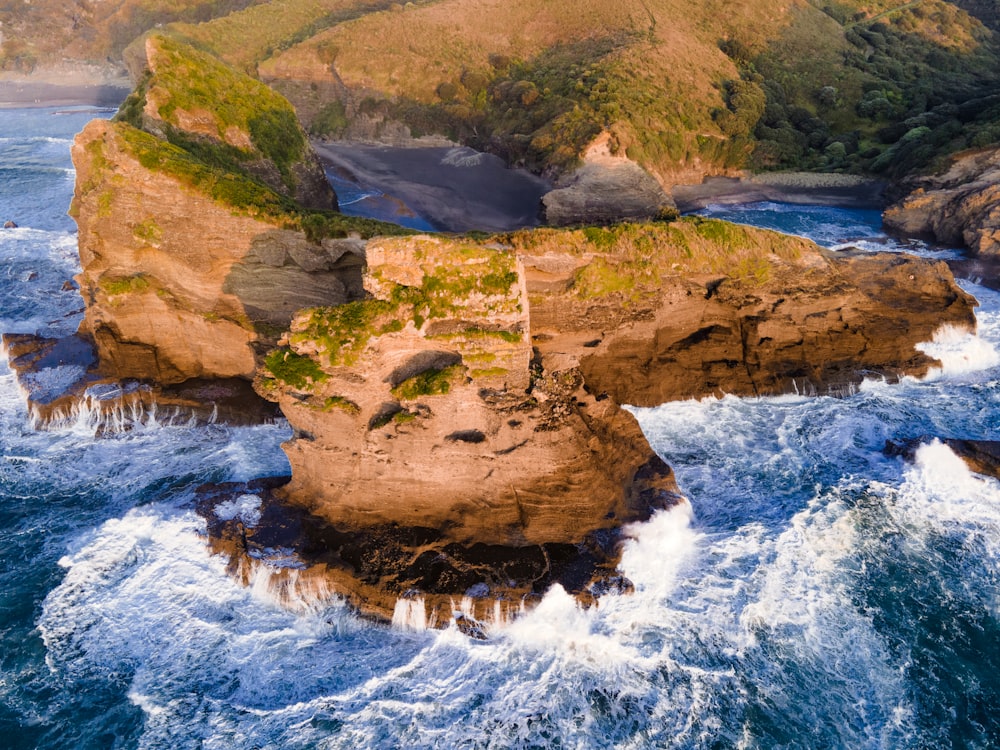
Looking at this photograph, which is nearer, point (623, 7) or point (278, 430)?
point (278, 430)

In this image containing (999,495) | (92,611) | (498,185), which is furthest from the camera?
(498,185)

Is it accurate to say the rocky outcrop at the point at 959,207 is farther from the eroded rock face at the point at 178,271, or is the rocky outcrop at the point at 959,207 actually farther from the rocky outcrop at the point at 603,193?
the eroded rock face at the point at 178,271

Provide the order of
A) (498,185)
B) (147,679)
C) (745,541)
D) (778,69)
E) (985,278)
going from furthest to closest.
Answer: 1. (778,69)
2. (498,185)
3. (985,278)
4. (745,541)
5. (147,679)

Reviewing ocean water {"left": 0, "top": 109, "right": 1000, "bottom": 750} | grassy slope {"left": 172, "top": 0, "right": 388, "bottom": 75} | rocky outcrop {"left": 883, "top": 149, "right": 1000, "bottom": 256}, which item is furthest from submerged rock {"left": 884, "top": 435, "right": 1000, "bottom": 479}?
grassy slope {"left": 172, "top": 0, "right": 388, "bottom": 75}

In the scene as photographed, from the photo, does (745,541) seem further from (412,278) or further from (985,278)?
(985,278)

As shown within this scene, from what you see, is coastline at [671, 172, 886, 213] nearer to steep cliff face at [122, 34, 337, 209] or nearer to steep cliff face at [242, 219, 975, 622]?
steep cliff face at [122, 34, 337, 209]

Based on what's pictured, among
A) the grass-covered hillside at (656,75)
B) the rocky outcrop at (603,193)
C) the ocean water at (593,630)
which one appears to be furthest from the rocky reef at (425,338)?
the grass-covered hillside at (656,75)

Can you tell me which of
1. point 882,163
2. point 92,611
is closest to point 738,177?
point 882,163

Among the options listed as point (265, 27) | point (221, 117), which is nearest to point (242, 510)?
point (221, 117)
